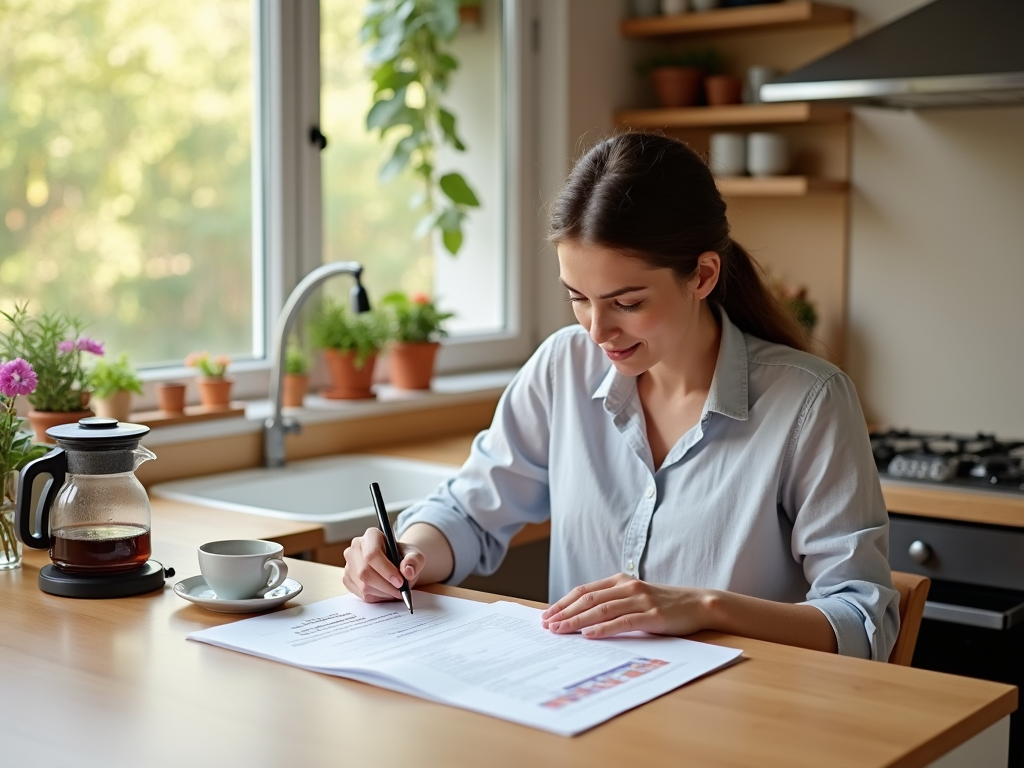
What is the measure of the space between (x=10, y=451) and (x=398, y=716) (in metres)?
0.91

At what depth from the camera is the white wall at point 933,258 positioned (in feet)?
10.6

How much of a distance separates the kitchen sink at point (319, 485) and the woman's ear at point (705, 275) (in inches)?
33.1

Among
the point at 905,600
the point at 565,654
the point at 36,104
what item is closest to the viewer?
the point at 565,654

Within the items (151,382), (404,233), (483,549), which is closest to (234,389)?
(151,382)

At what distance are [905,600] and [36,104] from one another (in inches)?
71.9

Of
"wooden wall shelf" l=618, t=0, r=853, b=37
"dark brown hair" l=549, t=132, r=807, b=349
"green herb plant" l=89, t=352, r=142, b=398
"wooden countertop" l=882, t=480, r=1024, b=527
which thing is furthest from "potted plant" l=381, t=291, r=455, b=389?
"dark brown hair" l=549, t=132, r=807, b=349

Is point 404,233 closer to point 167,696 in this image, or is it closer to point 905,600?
point 905,600

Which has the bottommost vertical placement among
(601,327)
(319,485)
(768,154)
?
(319,485)

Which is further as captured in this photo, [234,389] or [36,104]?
[234,389]

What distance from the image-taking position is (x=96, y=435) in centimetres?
174

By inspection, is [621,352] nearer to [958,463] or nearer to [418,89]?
[958,463]

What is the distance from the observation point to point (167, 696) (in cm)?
133

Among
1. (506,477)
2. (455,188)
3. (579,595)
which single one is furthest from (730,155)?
(579,595)

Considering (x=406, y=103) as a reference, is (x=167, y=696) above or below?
below
